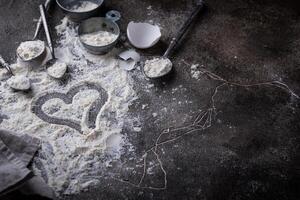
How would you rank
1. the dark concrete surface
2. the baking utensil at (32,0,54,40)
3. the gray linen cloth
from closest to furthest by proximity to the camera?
the gray linen cloth
the dark concrete surface
the baking utensil at (32,0,54,40)

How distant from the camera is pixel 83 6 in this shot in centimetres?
273

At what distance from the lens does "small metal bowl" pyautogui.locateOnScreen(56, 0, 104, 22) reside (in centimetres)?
263

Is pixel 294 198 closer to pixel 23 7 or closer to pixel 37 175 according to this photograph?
pixel 37 175

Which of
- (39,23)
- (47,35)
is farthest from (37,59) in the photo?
(39,23)

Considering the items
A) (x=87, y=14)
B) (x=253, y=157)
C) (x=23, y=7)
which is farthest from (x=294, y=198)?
(x=23, y=7)

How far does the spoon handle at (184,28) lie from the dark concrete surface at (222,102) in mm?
49

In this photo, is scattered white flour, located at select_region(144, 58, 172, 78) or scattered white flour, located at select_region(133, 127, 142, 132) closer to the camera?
scattered white flour, located at select_region(133, 127, 142, 132)

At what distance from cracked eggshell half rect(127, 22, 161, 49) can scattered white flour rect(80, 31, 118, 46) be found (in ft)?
0.36

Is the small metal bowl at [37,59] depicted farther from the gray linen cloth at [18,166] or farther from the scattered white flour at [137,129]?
the scattered white flour at [137,129]

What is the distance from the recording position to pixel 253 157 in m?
2.16

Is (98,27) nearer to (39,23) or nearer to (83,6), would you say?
(83,6)

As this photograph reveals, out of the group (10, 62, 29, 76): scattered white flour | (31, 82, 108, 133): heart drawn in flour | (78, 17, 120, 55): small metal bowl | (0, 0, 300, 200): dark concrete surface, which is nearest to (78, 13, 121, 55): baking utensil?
(78, 17, 120, 55): small metal bowl

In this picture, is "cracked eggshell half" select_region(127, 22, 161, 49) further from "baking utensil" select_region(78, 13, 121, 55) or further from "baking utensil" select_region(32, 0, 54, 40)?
"baking utensil" select_region(32, 0, 54, 40)

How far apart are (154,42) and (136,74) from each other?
0.84ft
